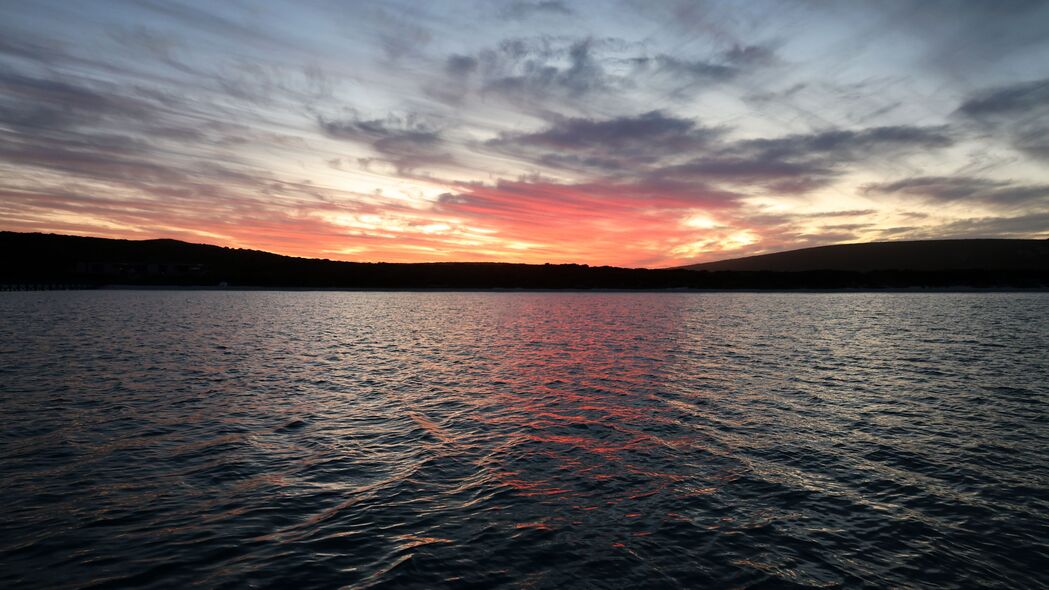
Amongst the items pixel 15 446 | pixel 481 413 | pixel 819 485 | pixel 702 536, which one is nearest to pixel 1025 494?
pixel 819 485

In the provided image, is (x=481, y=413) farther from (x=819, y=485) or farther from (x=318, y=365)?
(x=318, y=365)

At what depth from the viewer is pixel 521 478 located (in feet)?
54.4

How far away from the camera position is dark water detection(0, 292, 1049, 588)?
1113 centimetres

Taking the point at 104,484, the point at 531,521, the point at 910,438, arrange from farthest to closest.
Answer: the point at 910,438, the point at 104,484, the point at 531,521

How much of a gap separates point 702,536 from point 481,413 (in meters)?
14.3

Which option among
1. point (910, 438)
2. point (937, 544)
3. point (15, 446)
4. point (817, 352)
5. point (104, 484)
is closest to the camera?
point (937, 544)

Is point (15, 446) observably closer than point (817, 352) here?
Yes

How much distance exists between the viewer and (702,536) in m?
12.6

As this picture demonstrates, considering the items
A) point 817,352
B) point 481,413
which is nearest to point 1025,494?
point 481,413

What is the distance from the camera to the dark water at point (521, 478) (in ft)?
36.5

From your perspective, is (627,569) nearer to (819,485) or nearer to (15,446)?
(819,485)

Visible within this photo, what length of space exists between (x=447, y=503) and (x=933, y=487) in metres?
14.7

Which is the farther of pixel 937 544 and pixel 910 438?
pixel 910 438

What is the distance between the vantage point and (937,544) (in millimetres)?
12234
